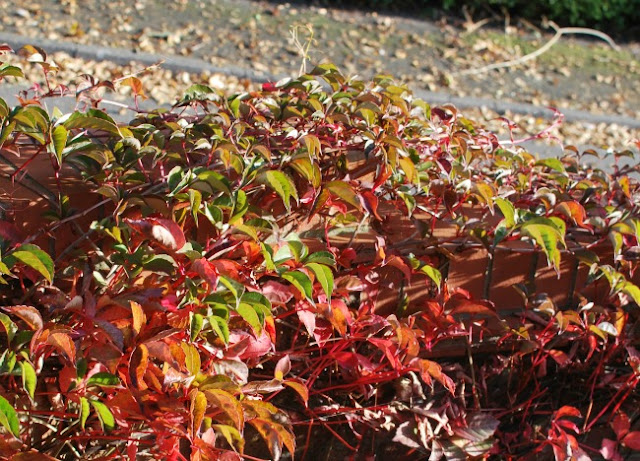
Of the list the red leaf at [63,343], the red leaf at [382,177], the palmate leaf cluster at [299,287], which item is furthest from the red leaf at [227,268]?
the red leaf at [382,177]

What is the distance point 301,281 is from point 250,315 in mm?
143

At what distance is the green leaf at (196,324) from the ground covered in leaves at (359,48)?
297 centimetres

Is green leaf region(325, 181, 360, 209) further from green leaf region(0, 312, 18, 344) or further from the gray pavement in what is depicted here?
the gray pavement

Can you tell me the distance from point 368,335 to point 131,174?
654 mm

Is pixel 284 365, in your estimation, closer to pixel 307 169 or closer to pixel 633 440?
pixel 307 169

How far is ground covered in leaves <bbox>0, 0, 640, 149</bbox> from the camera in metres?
5.29

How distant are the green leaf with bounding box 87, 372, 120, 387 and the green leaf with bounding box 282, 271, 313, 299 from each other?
395 millimetres

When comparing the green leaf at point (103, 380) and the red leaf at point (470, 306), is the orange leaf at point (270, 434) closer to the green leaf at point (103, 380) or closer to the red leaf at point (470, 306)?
the green leaf at point (103, 380)

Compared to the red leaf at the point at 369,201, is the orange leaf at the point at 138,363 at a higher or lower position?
lower

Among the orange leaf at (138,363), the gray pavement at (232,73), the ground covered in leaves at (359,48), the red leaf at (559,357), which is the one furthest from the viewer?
the ground covered in leaves at (359,48)

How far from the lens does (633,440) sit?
7.20ft

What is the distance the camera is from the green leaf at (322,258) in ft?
5.75

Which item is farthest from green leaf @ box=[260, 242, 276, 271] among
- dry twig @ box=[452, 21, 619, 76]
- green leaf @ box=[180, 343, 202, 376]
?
dry twig @ box=[452, 21, 619, 76]

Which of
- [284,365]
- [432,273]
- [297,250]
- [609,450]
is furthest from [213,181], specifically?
[609,450]
